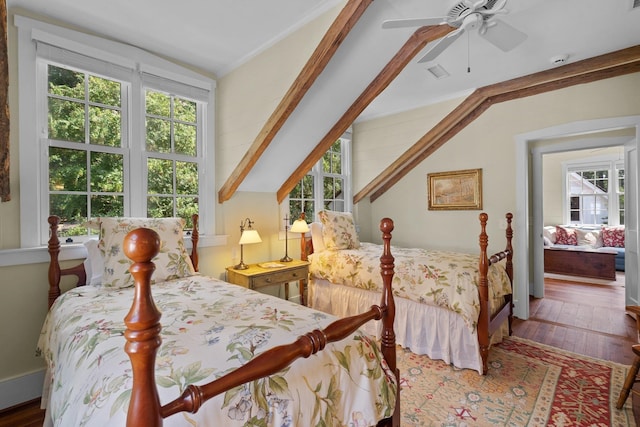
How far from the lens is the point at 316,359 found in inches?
43.6

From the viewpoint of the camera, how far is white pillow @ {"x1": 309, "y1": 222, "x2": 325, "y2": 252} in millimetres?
3695

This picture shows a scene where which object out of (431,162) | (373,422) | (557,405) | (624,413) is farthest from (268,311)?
(431,162)

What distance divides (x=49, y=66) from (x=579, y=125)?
4901 mm

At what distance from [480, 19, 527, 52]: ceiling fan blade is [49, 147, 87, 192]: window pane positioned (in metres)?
3.10

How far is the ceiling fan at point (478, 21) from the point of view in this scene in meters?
1.76

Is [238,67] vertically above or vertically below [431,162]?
above

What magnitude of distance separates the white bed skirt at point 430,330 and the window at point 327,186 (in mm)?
1428

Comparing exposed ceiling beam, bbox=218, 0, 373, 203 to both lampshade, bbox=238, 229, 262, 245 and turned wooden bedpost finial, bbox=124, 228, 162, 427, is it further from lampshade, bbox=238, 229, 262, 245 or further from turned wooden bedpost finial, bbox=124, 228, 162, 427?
turned wooden bedpost finial, bbox=124, 228, 162, 427

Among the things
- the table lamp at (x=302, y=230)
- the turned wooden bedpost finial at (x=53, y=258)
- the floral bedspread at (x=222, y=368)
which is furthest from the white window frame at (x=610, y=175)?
the turned wooden bedpost finial at (x=53, y=258)

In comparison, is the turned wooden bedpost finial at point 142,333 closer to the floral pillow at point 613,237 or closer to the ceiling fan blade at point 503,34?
the ceiling fan blade at point 503,34

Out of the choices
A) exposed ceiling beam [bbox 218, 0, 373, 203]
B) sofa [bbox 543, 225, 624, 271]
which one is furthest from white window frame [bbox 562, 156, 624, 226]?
exposed ceiling beam [bbox 218, 0, 373, 203]

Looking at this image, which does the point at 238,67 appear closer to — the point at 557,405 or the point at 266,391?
the point at 266,391

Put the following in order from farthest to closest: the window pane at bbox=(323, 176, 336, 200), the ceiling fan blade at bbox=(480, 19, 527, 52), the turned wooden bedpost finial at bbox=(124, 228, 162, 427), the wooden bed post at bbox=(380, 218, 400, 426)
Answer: the window pane at bbox=(323, 176, 336, 200) < the ceiling fan blade at bbox=(480, 19, 527, 52) < the wooden bed post at bbox=(380, 218, 400, 426) < the turned wooden bedpost finial at bbox=(124, 228, 162, 427)

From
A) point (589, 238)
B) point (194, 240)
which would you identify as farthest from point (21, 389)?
point (589, 238)
